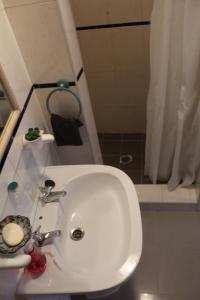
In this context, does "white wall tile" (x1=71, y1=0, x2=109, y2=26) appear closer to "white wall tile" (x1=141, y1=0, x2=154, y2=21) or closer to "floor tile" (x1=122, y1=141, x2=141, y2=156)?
"white wall tile" (x1=141, y1=0, x2=154, y2=21)

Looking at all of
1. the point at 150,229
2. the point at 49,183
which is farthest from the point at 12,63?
the point at 150,229

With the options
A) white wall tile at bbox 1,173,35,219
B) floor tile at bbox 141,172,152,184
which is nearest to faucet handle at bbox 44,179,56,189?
white wall tile at bbox 1,173,35,219

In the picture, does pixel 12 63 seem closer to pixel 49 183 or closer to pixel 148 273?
pixel 49 183

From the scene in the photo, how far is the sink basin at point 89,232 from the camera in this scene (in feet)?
3.05

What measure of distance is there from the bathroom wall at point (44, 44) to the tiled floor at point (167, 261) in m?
0.92

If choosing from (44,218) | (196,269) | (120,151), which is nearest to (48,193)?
(44,218)

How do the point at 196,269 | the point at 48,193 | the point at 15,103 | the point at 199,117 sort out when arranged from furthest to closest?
the point at 196,269, the point at 199,117, the point at 48,193, the point at 15,103

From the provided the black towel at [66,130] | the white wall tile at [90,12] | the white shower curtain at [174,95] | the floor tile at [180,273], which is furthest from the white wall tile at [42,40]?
the floor tile at [180,273]

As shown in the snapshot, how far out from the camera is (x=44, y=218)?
1111 millimetres

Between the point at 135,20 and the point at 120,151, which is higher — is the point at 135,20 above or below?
above

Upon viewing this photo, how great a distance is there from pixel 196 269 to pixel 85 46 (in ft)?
5.46

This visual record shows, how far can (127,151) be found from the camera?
88.7 inches

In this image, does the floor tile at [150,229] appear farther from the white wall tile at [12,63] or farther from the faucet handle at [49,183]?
the white wall tile at [12,63]

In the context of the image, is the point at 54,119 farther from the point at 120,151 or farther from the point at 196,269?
the point at 196,269
